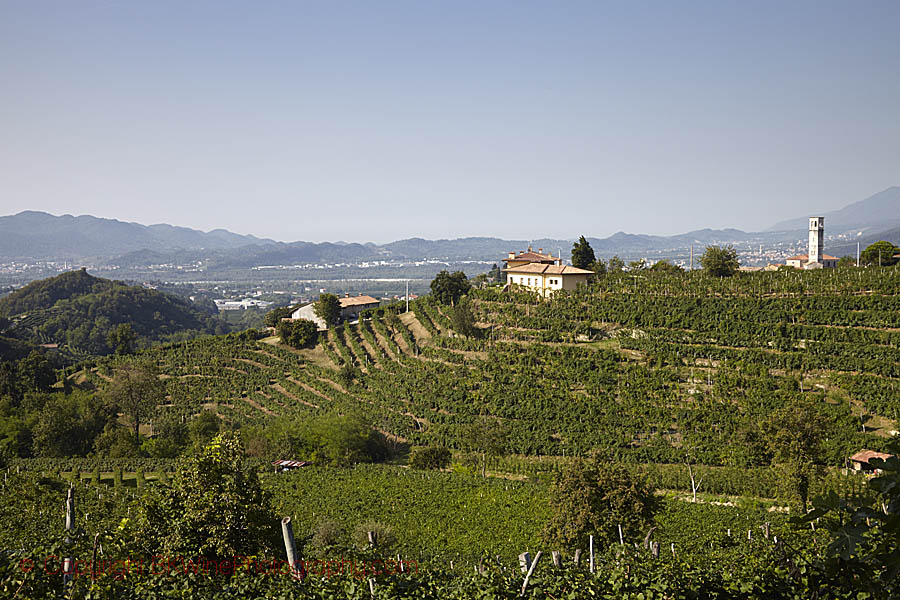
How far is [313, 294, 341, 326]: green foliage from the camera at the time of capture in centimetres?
5761

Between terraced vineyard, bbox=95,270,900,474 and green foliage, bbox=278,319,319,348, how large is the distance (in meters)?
2.05

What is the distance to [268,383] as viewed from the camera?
49875 millimetres

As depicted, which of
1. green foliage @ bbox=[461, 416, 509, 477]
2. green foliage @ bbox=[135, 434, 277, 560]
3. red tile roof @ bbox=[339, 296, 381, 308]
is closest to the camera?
green foliage @ bbox=[135, 434, 277, 560]

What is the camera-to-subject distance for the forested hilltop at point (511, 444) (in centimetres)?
755

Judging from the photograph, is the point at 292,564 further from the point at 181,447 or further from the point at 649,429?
the point at 181,447

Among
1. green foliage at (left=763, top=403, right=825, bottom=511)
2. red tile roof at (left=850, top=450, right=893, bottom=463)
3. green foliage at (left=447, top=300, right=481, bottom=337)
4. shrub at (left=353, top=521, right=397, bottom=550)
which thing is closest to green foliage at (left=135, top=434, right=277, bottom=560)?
shrub at (left=353, top=521, right=397, bottom=550)

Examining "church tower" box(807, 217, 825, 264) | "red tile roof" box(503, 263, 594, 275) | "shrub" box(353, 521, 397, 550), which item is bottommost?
"shrub" box(353, 521, 397, 550)

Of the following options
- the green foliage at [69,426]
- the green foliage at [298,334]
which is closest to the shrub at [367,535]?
the green foliage at [69,426]

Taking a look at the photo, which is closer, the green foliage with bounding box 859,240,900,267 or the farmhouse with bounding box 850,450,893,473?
the farmhouse with bounding box 850,450,893,473

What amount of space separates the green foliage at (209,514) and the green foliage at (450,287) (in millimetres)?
43460

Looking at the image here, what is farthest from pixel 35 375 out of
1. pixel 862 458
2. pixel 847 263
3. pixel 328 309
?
pixel 847 263

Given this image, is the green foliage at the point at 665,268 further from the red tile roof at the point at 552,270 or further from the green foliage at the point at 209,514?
the green foliage at the point at 209,514

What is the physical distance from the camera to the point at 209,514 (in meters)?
9.20

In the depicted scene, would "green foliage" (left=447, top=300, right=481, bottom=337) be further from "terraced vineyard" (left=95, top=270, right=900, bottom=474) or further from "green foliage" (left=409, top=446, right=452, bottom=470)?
"green foliage" (left=409, top=446, right=452, bottom=470)
